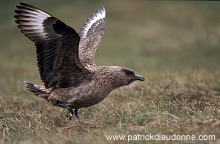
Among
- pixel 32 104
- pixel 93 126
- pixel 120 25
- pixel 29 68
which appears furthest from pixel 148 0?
pixel 93 126

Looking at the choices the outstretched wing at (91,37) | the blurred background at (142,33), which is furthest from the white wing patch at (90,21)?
the blurred background at (142,33)

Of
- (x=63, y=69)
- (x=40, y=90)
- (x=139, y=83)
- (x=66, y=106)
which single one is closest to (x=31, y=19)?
(x=63, y=69)

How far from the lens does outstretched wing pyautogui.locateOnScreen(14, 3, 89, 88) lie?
471 cm

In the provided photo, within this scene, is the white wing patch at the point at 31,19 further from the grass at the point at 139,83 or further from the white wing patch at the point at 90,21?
the white wing patch at the point at 90,21

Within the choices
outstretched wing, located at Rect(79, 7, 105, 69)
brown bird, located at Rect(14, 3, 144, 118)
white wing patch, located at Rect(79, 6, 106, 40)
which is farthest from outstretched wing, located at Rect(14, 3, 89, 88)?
white wing patch, located at Rect(79, 6, 106, 40)

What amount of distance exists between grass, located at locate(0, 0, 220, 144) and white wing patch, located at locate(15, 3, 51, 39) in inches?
43.5

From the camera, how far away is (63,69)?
5.04m

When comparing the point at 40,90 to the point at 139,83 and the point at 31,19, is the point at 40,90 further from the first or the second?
the point at 139,83

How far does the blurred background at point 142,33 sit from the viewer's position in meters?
14.0

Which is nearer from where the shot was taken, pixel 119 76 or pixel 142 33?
pixel 119 76

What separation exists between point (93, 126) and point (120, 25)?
14.1 meters

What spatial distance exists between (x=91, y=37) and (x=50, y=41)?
6.37 feet

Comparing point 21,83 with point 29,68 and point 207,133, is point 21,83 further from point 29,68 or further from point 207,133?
point 207,133

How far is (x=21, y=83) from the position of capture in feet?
26.7
